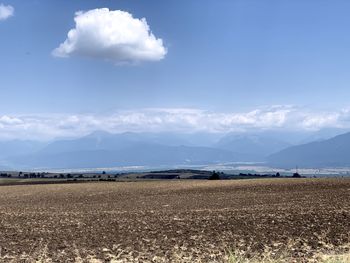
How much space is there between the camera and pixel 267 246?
67.2 feet

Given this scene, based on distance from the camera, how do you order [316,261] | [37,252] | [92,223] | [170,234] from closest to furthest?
[316,261] < [37,252] < [170,234] < [92,223]

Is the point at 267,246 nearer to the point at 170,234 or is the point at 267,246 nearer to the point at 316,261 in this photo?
the point at 316,261

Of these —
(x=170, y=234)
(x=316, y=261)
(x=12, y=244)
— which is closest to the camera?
(x=316, y=261)

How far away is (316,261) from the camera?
1612 cm

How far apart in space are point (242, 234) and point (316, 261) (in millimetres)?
8396

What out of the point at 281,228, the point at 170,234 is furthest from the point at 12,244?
the point at 281,228

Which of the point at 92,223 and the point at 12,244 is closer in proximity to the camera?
the point at 12,244

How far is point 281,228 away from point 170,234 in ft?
20.8

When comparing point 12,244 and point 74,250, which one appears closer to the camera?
point 74,250

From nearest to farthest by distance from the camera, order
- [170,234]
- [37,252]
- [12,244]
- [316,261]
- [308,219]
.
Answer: [316,261] → [37,252] → [12,244] → [170,234] → [308,219]

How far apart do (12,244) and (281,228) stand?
47.1ft

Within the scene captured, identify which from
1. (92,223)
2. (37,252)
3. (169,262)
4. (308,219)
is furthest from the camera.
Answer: (92,223)

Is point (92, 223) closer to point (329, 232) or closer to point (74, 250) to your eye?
point (74, 250)

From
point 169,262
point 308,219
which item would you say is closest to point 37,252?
point 169,262
